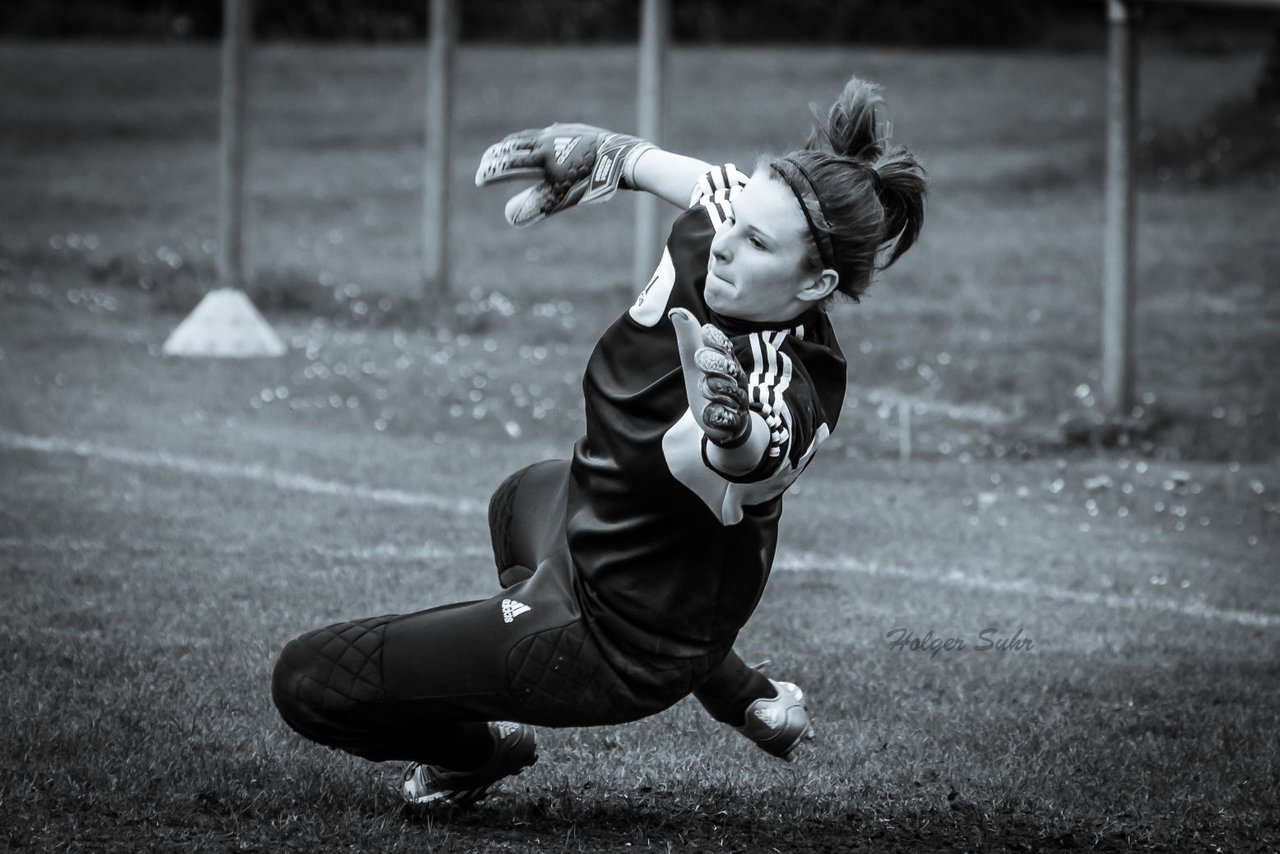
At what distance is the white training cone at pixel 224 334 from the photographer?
10227mm

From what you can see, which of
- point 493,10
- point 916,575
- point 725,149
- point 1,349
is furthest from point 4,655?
point 493,10

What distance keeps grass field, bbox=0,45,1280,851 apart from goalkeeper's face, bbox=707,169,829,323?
1.35 m

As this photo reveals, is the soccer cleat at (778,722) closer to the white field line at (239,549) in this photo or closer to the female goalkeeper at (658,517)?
the female goalkeeper at (658,517)

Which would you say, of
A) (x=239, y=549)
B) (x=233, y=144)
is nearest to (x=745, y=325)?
(x=239, y=549)

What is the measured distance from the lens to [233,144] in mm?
11703

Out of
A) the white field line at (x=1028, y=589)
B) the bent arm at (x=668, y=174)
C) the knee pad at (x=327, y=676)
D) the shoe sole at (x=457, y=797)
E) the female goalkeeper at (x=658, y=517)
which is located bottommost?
the shoe sole at (x=457, y=797)

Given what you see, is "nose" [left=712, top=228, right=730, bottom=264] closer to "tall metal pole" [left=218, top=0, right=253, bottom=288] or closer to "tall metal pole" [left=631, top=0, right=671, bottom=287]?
"tall metal pole" [left=631, top=0, right=671, bottom=287]

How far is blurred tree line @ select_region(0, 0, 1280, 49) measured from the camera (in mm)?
25938

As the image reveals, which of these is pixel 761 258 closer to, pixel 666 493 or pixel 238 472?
pixel 666 493

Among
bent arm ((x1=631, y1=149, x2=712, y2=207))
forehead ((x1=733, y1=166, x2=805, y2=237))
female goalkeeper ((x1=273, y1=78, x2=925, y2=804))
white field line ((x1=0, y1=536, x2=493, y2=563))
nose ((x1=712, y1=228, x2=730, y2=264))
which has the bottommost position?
white field line ((x1=0, y1=536, x2=493, y2=563))

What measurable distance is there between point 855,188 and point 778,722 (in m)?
1.31

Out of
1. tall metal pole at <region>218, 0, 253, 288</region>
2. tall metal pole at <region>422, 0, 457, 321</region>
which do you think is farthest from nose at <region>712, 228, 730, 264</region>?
tall metal pole at <region>218, 0, 253, 288</region>

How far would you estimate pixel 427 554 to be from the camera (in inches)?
257

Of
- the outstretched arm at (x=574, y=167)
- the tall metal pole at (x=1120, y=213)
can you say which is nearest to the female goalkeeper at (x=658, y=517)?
the outstretched arm at (x=574, y=167)
